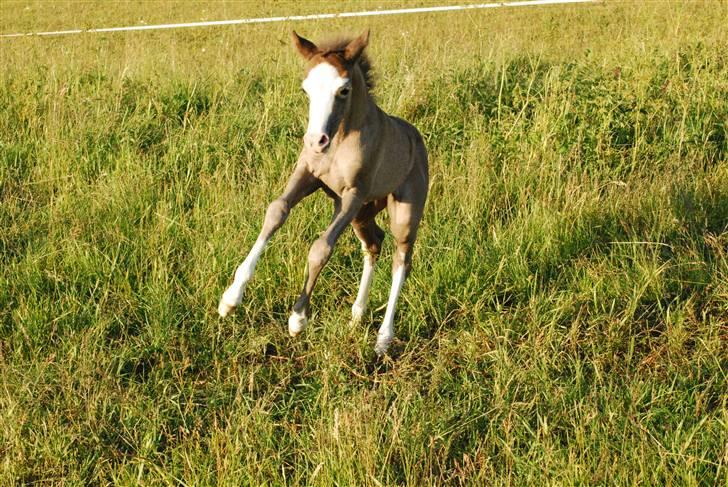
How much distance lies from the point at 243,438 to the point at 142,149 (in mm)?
3531

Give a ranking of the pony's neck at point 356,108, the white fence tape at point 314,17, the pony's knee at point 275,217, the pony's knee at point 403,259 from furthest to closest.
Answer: the white fence tape at point 314,17 < the pony's knee at point 403,259 < the pony's neck at point 356,108 < the pony's knee at point 275,217

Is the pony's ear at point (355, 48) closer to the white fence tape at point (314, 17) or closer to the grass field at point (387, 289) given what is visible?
the grass field at point (387, 289)

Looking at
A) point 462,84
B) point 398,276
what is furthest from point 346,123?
point 462,84

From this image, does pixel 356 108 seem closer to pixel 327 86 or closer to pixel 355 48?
pixel 355 48

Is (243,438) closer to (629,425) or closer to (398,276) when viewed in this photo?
(398,276)

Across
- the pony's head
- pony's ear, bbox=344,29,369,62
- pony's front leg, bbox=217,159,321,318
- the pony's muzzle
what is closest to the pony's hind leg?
pony's front leg, bbox=217,159,321,318

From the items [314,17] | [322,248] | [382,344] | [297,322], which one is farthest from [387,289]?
[314,17]

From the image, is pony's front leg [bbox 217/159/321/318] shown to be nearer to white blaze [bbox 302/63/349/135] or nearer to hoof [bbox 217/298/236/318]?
hoof [bbox 217/298/236/318]

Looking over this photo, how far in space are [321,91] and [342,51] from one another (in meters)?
0.32

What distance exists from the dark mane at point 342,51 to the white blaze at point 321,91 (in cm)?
15

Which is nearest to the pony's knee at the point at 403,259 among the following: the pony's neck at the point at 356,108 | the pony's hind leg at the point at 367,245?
the pony's hind leg at the point at 367,245

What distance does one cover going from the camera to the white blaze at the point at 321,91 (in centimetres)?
289

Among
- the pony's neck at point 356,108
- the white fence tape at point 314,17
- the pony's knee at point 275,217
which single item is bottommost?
the white fence tape at point 314,17

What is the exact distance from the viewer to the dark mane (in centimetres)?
319
